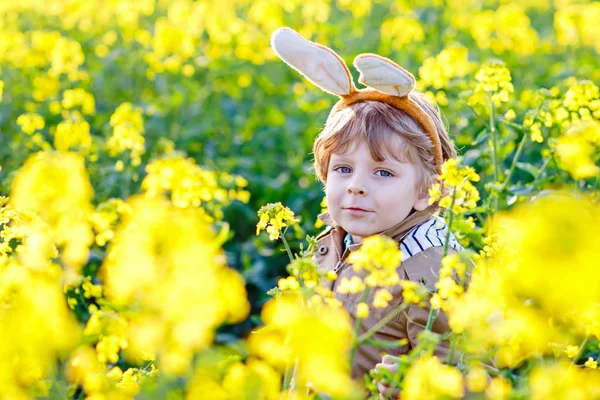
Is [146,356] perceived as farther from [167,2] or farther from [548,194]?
[167,2]

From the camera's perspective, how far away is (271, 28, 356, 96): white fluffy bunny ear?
262 centimetres

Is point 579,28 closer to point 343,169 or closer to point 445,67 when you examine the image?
point 445,67

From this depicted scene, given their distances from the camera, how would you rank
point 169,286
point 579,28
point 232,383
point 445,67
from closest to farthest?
point 169,286
point 232,383
point 445,67
point 579,28

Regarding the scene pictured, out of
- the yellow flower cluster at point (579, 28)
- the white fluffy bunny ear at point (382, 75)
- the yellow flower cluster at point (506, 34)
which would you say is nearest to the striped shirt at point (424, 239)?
the white fluffy bunny ear at point (382, 75)

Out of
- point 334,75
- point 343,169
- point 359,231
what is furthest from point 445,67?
point 359,231

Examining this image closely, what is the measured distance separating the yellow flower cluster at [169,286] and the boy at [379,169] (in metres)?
0.88

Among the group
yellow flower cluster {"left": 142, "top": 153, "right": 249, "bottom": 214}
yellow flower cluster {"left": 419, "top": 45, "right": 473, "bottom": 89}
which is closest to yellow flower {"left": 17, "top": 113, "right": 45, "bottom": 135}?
yellow flower cluster {"left": 142, "top": 153, "right": 249, "bottom": 214}

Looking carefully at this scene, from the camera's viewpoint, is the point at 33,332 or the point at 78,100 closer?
the point at 33,332

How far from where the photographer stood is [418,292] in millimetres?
1745

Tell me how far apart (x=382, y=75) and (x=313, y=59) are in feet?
0.71

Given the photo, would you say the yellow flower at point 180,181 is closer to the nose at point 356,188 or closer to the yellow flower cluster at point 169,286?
the nose at point 356,188

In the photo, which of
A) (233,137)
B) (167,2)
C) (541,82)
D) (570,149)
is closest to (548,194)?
(570,149)

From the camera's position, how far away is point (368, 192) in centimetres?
250

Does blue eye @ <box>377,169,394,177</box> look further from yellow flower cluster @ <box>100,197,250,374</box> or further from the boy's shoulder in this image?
yellow flower cluster @ <box>100,197,250,374</box>
